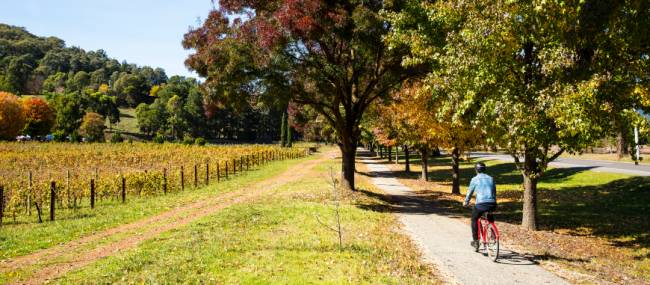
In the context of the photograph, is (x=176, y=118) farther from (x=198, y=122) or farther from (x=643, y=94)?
(x=643, y=94)

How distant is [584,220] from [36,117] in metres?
97.2

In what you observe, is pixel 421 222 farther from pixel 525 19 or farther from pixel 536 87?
pixel 525 19

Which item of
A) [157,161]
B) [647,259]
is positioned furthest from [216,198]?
[157,161]

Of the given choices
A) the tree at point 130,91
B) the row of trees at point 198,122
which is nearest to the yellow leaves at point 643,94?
the row of trees at point 198,122

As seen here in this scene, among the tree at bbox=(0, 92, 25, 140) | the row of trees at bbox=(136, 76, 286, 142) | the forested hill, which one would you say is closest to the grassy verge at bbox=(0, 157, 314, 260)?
the tree at bbox=(0, 92, 25, 140)

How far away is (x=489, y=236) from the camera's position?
935 cm

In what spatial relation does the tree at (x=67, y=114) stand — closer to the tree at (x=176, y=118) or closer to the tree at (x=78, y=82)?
the tree at (x=176, y=118)

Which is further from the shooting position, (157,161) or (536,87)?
(157,161)

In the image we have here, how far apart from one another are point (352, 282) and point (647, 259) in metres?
8.16

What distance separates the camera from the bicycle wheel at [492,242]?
9.12 metres

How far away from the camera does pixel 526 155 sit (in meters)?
12.9

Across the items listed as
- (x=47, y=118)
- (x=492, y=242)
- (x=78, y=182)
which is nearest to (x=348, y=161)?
(x=492, y=242)

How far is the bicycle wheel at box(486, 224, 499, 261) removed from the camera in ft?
29.9

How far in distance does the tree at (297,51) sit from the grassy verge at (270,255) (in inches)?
225
